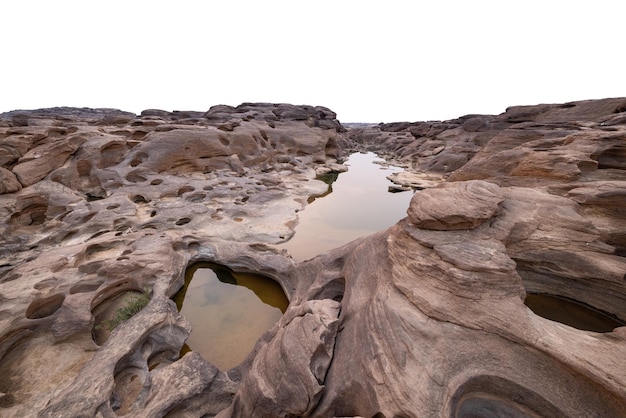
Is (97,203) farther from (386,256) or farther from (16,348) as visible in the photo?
(386,256)

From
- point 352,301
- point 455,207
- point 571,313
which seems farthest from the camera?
point 571,313

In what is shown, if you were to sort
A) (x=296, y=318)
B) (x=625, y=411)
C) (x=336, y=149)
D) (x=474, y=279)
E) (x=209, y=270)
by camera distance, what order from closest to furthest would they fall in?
(x=625, y=411)
(x=474, y=279)
(x=296, y=318)
(x=209, y=270)
(x=336, y=149)

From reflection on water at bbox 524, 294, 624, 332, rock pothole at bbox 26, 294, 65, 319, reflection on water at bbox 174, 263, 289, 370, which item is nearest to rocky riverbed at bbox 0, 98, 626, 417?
rock pothole at bbox 26, 294, 65, 319

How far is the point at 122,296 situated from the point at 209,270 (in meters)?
2.42

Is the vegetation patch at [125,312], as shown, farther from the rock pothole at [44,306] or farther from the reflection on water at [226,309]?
the rock pothole at [44,306]

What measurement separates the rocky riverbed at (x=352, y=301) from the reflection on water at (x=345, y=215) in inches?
51.6

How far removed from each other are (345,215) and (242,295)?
813 centimetres

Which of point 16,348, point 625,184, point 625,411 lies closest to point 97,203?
point 16,348

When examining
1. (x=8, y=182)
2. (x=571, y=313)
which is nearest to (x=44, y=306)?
(x=8, y=182)

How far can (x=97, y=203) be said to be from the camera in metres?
11.2

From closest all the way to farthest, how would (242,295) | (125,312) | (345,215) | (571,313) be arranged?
(125,312) < (571,313) < (242,295) < (345,215)

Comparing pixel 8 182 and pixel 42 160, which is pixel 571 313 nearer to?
pixel 8 182

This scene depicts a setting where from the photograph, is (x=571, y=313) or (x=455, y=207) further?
(x=571, y=313)

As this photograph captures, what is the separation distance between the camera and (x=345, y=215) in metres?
14.4
